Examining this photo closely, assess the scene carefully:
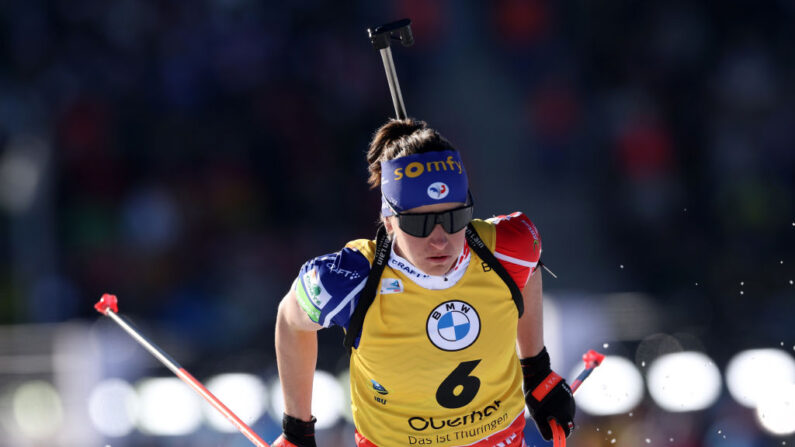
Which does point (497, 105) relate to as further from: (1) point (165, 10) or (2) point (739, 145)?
(1) point (165, 10)

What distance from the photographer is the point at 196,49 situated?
8250mm

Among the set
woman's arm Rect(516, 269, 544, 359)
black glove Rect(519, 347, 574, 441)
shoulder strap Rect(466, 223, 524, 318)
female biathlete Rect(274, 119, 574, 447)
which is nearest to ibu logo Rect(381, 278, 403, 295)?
female biathlete Rect(274, 119, 574, 447)

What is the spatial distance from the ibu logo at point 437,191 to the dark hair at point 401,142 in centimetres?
15

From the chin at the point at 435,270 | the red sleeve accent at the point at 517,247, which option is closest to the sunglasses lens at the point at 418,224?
the chin at the point at 435,270

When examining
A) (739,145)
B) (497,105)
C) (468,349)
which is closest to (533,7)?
(497,105)

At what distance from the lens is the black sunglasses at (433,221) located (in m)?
2.74

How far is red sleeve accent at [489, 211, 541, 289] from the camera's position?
119 inches

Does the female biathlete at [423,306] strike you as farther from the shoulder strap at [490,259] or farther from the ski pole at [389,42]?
the ski pole at [389,42]

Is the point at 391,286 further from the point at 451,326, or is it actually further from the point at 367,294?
the point at 451,326

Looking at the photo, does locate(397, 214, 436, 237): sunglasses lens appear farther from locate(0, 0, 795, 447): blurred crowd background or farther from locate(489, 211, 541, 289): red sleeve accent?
locate(0, 0, 795, 447): blurred crowd background

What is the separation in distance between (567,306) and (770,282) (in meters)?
1.58

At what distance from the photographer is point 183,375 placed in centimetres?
361

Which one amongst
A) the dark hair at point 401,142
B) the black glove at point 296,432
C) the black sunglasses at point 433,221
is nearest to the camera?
the black sunglasses at point 433,221

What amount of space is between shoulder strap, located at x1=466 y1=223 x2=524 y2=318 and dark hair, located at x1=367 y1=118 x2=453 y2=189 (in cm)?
28
